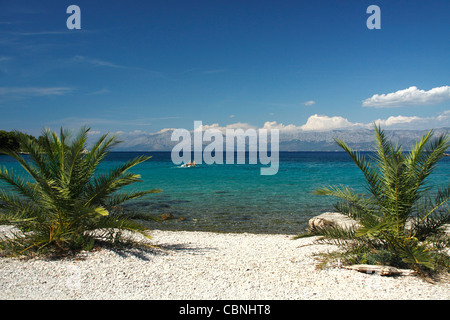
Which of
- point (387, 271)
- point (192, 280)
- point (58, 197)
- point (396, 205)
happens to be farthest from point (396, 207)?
point (58, 197)

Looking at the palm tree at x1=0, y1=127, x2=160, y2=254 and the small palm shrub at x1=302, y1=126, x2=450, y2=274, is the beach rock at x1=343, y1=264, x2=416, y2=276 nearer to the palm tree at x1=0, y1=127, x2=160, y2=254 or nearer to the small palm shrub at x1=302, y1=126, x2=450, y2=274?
the small palm shrub at x1=302, y1=126, x2=450, y2=274

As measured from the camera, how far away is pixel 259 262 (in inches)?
274

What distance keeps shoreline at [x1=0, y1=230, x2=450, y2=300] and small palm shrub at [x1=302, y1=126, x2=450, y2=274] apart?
22.7 inches

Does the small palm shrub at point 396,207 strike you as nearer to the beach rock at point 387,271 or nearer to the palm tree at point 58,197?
the beach rock at point 387,271

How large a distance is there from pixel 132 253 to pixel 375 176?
18.3ft

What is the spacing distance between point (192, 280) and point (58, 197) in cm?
350

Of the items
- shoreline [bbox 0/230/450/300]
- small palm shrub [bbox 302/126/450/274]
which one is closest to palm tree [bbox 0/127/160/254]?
shoreline [bbox 0/230/450/300]

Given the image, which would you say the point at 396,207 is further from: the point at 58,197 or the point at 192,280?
the point at 58,197

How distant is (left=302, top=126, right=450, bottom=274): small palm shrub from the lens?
596 centimetres

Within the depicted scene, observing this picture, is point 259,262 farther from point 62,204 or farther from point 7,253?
point 7,253

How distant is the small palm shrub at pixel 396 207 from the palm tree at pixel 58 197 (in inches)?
183

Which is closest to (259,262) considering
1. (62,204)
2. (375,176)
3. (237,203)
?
(375,176)

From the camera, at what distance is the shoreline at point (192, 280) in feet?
16.3
